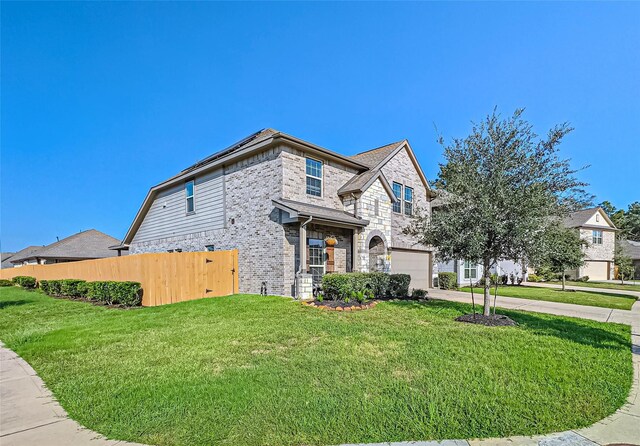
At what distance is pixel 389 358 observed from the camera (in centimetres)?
517

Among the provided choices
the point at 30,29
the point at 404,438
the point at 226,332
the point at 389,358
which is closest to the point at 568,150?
the point at 389,358

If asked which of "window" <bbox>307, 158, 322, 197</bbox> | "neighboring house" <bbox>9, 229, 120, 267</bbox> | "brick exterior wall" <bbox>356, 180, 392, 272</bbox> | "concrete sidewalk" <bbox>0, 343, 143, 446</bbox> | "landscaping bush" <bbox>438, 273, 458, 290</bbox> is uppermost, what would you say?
"window" <bbox>307, 158, 322, 197</bbox>

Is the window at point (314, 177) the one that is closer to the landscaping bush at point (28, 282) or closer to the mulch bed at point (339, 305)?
the mulch bed at point (339, 305)

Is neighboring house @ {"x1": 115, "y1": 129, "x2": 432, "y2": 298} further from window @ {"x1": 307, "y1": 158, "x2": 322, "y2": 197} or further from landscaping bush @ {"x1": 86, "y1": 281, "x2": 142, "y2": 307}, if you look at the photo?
landscaping bush @ {"x1": 86, "y1": 281, "x2": 142, "y2": 307}

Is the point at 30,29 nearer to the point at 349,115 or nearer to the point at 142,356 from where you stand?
the point at 142,356

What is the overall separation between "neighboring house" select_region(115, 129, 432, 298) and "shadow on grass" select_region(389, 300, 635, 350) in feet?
13.8

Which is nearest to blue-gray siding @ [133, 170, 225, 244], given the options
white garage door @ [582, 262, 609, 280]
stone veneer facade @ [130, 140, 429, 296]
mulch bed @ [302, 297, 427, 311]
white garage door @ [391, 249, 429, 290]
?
stone veneer facade @ [130, 140, 429, 296]

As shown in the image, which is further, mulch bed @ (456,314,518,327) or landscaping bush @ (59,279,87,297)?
landscaping bush @ (59,279,87,297)

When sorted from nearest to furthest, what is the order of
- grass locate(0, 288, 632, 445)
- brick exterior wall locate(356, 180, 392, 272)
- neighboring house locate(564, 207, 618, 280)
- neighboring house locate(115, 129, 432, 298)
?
grass locate(0, 288, 632, 445)
neighboring house locate(115, 129, 432, 298)
brick exterior wall locate(356, 180, 392, 272)
neighboring house locate(564, 207, 618, 280)

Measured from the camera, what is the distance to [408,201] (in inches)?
707

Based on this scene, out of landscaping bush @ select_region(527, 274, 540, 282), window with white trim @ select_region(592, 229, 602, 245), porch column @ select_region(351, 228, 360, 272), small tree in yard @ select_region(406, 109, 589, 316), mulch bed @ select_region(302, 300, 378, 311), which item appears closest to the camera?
small tree in yard @ select_region(406, 109, 589, 316)

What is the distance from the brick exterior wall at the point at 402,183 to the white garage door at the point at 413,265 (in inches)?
16.7

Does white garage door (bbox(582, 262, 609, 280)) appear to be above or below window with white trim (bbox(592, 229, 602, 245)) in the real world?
below

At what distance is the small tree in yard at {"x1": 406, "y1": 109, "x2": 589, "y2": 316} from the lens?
7.62 meters
